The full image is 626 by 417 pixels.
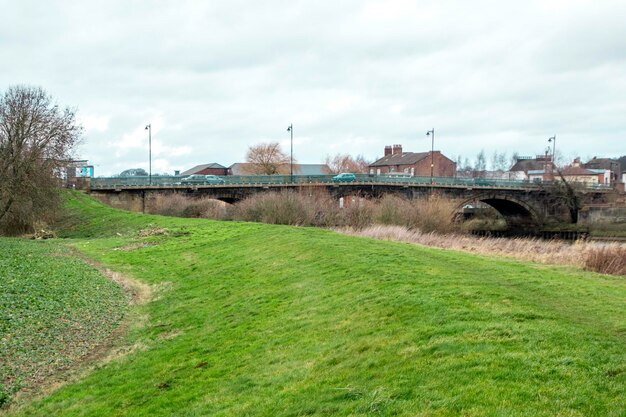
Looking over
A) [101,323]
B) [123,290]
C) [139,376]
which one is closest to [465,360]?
[139,376]

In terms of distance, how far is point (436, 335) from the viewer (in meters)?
8.88

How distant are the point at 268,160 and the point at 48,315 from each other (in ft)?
327

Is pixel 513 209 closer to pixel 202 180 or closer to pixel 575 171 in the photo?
pixel 202 180

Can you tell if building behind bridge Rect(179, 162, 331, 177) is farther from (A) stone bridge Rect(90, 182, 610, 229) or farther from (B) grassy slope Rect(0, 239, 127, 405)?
(B) grassy slope Rect(0, 239, 127, 405)

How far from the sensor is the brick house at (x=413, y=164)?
114 meters

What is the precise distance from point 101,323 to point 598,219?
2814 inches

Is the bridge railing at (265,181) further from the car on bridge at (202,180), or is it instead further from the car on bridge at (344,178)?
the car on bridge at (344,178)

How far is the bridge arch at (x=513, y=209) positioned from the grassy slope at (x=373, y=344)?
56.0 meters

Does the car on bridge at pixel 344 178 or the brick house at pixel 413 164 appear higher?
the brick house at pixel 413 164

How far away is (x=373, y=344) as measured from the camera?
30.2ft

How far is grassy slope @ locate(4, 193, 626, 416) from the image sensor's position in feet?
22.1

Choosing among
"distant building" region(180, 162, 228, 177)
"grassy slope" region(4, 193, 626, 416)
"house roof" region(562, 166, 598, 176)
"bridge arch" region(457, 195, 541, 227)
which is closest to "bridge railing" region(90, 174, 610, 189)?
"bridge arch" region(457, 195, 541, 227)

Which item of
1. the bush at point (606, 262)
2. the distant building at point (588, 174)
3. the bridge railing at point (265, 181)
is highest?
the distant building at point (588, 174)

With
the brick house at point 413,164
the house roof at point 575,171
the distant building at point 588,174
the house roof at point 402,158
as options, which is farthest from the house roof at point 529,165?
the house roof at point 402,158
